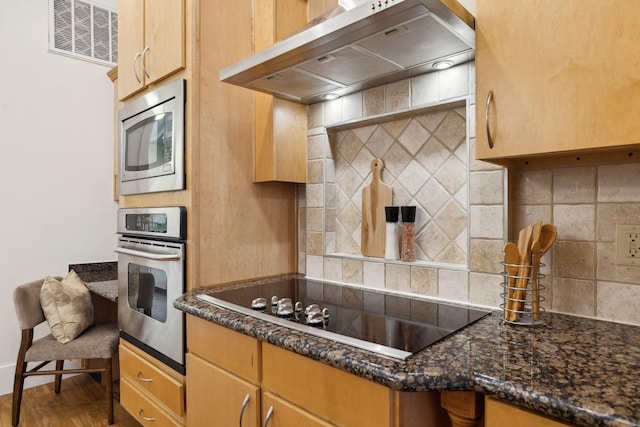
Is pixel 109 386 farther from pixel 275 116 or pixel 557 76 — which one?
pixel 557 76

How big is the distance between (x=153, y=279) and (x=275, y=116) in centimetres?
93

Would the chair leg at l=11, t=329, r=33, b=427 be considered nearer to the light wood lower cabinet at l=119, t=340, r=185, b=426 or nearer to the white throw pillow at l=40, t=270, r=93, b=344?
the white throw pillow at l=40, t=270, r=93, b=344

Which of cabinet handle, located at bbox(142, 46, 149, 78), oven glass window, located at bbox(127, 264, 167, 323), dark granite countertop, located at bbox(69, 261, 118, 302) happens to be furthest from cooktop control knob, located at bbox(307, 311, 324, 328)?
dark granite countertop, located at bbox(69, 261, 118, 302)

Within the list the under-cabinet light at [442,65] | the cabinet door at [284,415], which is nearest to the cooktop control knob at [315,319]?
the cabinet door at [284,415]

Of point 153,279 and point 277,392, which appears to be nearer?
point 277,392

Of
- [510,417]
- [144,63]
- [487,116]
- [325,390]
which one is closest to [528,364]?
[510,417]

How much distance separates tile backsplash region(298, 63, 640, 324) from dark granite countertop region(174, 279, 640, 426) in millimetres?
154

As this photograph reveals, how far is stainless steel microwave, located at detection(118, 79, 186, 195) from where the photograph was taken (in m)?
1.57

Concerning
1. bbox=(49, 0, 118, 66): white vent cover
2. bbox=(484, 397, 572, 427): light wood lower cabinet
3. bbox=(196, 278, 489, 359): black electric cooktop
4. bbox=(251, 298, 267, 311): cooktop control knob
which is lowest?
bbox=(484, 397, 572, 427): light wood lower cabinet

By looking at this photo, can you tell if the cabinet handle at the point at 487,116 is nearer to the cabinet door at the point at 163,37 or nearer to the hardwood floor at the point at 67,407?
the cabinet door at the point at 163,37

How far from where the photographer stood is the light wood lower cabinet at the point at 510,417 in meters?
0.67

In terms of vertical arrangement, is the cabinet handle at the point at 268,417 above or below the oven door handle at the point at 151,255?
below

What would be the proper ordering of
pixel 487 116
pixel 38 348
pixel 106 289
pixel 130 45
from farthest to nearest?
pixel 106 289
pixel 38 348
pixel 130 45
pixel 487 116

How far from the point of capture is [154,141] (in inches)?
68.6
